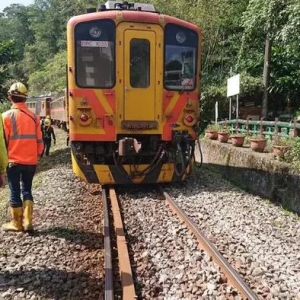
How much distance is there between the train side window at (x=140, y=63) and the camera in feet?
25.9

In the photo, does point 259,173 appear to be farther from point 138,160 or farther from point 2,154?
point 2,154

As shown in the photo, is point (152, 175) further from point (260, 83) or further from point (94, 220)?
point (260, 83)

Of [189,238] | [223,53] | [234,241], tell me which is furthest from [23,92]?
[223,53]

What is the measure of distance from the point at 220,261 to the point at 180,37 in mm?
4837

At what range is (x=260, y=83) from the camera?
19.0 m

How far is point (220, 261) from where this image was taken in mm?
4414

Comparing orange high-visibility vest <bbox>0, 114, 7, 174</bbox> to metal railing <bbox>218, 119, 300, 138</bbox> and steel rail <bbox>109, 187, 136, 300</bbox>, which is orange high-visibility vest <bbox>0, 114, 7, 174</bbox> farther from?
metal railing <bbox>218, 119, 300, 138</bbox>

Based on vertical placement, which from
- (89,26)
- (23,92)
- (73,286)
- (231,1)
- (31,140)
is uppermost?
(231,1)

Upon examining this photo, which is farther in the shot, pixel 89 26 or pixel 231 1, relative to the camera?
pixel 231 1

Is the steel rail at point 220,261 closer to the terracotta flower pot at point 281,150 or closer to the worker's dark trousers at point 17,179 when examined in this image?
the worker's dark trousers at point 17,179

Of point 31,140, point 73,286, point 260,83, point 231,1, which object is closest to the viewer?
point 73,286

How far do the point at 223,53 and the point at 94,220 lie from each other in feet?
57.1

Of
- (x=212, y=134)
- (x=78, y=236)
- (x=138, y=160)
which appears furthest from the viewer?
(x=212, y=134)

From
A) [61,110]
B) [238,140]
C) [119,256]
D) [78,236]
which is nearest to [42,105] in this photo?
[61,110]
